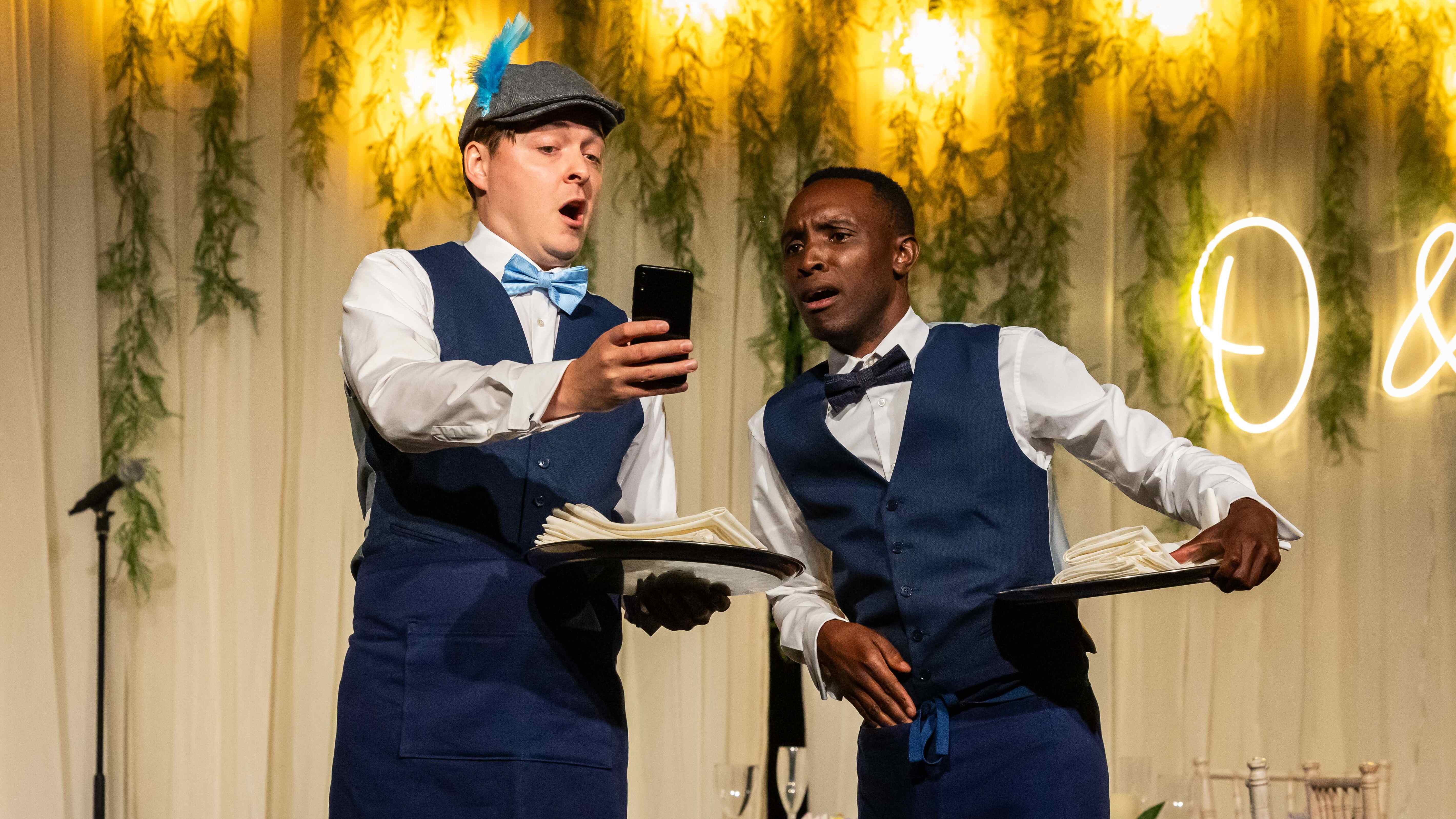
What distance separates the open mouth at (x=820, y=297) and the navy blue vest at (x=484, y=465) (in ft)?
1.50

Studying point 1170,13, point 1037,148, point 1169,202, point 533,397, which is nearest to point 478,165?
point 533,397

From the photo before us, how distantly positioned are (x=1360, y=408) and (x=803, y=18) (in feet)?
7.04

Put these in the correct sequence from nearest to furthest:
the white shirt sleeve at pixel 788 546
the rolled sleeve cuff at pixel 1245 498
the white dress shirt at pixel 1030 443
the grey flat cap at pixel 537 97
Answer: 1. the rolled sleeve cuff at pixel 1245 498
2. the grey flat cap at pixel 537 97
3. the white dress shirt at pixel 1030 443
4. the white shirt sleeve at pixel 788 546

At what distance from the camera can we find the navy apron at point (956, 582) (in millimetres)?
1786

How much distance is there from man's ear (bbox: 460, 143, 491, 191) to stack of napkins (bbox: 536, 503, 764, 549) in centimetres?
58

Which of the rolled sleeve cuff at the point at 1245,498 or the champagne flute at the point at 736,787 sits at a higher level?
the rolled sleeve cuff at the point at 1245,498

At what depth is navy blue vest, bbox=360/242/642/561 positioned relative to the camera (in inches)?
62.2

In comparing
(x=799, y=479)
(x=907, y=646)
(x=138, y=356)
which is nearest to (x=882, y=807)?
(x=907, y=646)

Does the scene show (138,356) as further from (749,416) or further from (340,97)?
(749,416)

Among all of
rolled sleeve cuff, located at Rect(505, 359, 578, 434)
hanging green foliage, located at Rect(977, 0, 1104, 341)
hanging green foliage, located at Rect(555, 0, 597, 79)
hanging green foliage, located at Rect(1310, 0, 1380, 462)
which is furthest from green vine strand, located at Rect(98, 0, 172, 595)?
hanging green foliage, located at Rect(1310, 0, 1380, 462)

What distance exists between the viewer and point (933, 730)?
1.79m

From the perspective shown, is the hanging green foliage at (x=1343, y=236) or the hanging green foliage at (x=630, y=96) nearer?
the hanging green foliage at (x=630, y=96)

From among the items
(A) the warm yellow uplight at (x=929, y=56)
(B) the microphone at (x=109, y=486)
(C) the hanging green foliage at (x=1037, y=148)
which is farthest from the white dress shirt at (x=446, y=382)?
(A) the warm yellow uplight at (x=929, y=56)

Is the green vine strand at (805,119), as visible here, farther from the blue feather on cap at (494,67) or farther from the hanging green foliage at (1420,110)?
the blue feather on cap at (494,67)
